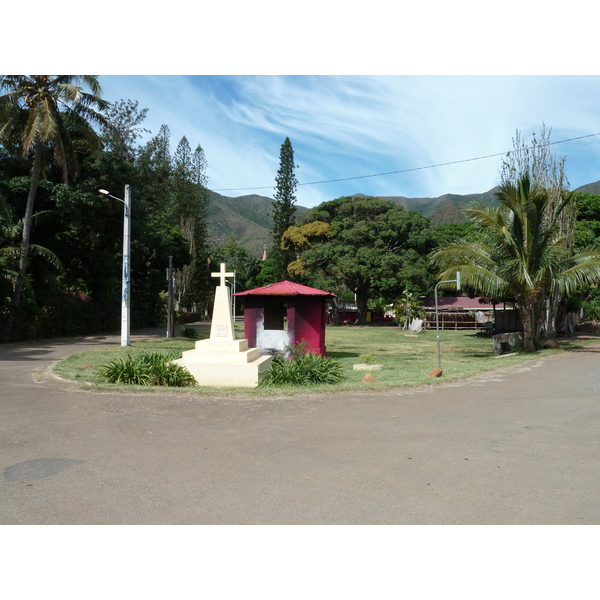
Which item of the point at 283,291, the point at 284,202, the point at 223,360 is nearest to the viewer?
the point at 223,360

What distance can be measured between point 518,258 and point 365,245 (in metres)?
24.9

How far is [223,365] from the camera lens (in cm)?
1095

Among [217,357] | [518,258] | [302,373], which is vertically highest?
[518,258]

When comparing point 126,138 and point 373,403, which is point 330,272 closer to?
point 126,138

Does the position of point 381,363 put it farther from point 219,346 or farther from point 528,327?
point 219,346

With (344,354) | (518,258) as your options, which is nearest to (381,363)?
(344,354)

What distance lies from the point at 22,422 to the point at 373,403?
5.20m

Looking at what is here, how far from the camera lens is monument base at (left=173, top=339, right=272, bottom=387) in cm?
1084

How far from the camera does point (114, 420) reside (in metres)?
7.51

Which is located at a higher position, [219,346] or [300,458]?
[219,346]

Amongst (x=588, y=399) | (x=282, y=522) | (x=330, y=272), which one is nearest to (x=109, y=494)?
(x=282, y=522)

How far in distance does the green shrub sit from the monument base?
10.7 inches

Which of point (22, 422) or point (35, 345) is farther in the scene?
point (35, 345)

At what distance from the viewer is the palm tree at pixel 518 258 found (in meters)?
18.1
